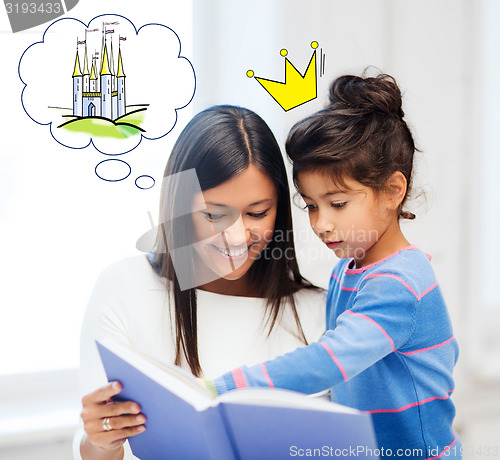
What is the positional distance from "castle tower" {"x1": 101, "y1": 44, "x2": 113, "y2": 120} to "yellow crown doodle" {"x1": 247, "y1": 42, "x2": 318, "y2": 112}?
313 millimetres

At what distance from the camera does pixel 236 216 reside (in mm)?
1032

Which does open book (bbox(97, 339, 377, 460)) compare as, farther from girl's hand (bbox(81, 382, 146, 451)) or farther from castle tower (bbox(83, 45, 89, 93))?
castle tower (bbox(83, 45, 89, 93))

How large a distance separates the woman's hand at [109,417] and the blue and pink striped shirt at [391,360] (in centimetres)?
13

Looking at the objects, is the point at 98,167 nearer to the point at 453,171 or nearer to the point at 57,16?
the point at 57,16

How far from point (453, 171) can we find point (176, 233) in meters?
0.93

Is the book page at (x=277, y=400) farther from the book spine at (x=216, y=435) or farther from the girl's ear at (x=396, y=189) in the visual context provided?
the girl's ear at (x=396, y=189)

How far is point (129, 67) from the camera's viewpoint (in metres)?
1.43

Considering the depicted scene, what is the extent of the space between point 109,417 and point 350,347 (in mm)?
339

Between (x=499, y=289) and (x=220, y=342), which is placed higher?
(x=220, y=342)

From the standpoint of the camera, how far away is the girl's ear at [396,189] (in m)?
1.04

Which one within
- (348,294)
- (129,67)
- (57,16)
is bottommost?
(348,294)

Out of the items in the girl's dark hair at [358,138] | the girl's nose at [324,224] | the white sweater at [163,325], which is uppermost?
the girl's dark hair at [358,138]

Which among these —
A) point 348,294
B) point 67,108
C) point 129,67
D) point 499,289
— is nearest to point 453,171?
point 499,289

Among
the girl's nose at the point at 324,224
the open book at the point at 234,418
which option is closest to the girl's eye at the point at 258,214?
the girl's nose at the point at 324,224
